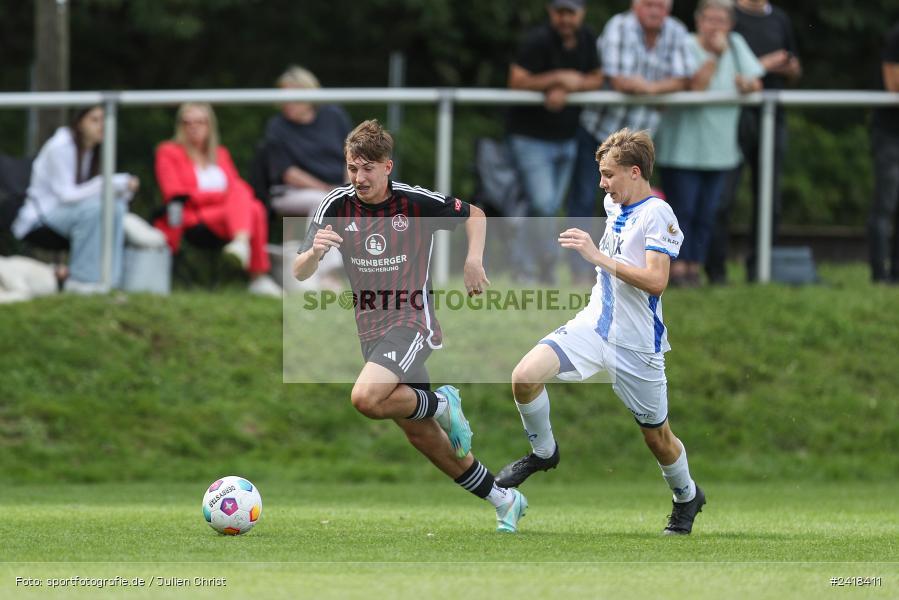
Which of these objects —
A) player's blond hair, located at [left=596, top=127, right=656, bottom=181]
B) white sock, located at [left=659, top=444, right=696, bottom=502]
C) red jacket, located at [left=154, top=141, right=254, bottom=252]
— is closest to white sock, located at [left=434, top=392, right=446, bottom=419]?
white sock, located at [left=659, top=444, right=696, bottom=502]

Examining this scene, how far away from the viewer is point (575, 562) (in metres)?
7.46

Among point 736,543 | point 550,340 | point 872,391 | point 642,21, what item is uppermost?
point 642,21

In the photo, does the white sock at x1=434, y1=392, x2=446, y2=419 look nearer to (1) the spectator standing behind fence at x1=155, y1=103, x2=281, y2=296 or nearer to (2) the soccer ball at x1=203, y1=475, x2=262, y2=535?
(2) the soccer ball at x1=203, y1=475, x2=262, y2=535

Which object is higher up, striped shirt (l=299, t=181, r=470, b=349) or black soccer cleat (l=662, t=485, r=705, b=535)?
striped shirt (l=299, t=181, r=470, b=349)

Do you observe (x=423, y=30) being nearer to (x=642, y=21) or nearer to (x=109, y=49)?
(x=109, y=49)

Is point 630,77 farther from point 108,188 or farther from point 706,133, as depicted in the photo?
point 108,188

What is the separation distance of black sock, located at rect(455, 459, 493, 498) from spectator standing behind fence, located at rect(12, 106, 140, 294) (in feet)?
19.6

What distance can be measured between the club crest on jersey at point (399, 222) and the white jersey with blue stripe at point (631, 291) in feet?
3.58

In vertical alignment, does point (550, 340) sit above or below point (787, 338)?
above

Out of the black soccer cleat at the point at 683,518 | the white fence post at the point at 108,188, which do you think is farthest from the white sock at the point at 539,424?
the white fence post at the point at 108,188

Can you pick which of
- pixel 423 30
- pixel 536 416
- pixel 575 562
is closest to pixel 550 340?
pixel 536 416

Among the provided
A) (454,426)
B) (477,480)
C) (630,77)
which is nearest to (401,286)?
(454,426)

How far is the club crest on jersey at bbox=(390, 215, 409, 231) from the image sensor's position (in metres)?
9.07

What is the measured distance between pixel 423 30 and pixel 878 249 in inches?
384
